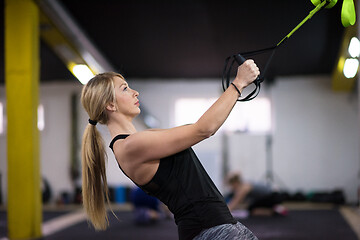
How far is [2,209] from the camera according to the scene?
10289 millimetres

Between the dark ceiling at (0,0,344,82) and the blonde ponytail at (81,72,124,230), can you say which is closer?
the blonde ponytail at (81,72,124,230)

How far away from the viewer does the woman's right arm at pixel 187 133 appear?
4.67 feet

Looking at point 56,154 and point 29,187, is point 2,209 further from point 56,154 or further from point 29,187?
point 29,187

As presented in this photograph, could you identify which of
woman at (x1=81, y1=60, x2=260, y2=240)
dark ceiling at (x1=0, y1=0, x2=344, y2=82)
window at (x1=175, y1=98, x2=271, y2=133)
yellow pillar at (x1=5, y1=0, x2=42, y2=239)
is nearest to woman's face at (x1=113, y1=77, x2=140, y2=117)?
woman at (x1=81, y1=60, x2=260, y2=240)

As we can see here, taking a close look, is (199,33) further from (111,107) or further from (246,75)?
(246,75)

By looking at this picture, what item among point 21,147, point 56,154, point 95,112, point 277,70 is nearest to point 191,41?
point 277,70

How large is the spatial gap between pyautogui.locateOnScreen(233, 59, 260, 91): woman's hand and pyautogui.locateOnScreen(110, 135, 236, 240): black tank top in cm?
28

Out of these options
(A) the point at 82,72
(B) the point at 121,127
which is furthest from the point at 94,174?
(A) the point at 82,72

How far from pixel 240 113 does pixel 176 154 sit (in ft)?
31.5

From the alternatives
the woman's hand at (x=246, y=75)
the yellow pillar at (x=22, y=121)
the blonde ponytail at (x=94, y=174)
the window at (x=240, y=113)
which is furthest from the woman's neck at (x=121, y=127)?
the window at (x=240, y=113)

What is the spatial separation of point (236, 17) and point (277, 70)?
3819 mm

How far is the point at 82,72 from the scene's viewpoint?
7.26 m

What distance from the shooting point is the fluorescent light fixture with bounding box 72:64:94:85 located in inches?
278

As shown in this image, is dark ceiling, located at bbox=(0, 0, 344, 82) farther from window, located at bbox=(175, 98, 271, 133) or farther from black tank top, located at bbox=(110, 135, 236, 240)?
black tank top, located at bbox=(110, 135, 236, 240)
